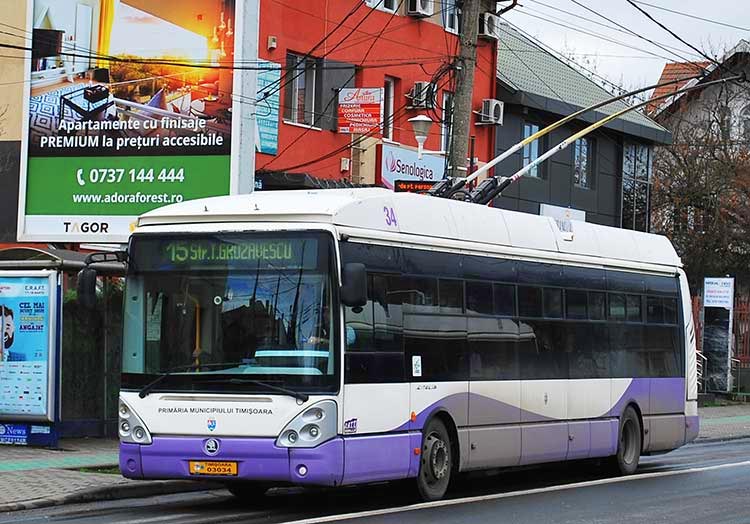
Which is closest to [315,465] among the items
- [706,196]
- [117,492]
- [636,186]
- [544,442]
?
[117,492]

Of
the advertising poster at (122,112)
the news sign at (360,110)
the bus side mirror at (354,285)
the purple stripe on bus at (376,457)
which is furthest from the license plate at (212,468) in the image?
the news sign at (360,110)

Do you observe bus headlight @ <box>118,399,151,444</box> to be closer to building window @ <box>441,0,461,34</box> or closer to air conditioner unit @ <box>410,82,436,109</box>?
air conditioner unit @ <box>410,82,436,109</box>

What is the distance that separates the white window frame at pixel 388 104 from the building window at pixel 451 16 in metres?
2.69

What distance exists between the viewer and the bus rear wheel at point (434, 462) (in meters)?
14.5

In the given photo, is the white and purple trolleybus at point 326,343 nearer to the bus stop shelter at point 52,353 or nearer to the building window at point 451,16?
the bus stop shelter at point 52,353

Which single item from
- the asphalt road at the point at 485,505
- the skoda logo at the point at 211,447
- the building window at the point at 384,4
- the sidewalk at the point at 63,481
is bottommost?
the asphalt road at the point at 485,505

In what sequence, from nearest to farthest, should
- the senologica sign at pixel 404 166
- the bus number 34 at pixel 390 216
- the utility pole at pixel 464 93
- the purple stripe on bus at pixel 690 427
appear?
the bus number 34 at pixel 390 216, the purple stripe on bus at pixel 690 427, the utility pole at pixel 464 93, the senologica sign at pixel 404 166

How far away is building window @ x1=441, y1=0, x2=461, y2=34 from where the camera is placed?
35312 millimetres

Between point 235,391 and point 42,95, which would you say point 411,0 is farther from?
point 235,391

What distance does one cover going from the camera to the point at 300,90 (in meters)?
30.5

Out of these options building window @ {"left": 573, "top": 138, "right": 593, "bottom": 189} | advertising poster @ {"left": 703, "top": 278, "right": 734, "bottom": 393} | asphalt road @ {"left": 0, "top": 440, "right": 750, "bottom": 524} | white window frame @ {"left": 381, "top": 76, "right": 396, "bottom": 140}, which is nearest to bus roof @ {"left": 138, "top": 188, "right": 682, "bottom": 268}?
asphalt road @ {"left": 0, "top": 440, "right": 750, "bottom": 524}

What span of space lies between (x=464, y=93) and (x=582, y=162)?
70.0 feet

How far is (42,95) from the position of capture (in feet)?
79.4

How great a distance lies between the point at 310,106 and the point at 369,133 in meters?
1.48
